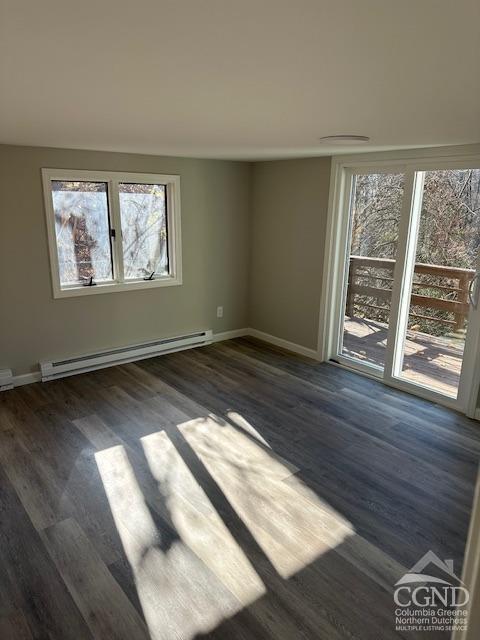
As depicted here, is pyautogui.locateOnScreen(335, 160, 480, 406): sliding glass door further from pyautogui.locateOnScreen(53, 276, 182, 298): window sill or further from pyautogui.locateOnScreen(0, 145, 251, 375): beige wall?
pyautogui.locateOnScreen(53, 276, 182, 298): window sill

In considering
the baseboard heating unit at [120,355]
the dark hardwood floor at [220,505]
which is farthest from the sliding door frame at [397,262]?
the baseboard heating unit at [120,355]

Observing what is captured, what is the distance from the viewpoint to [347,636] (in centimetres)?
178

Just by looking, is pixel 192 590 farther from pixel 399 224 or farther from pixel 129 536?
pixel 399 224

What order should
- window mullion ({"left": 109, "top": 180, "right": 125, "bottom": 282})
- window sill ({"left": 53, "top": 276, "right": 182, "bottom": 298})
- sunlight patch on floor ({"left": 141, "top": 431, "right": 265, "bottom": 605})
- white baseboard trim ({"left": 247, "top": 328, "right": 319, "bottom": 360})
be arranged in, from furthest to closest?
white baseboard trim ({"left": 247, "top": 328, "right": 319, "bottom": 360}) < window mullion ({"left": 109, "top": 180, "right": 125, "bottom": 282}) < window sill ({"left": 53, "top": 276, "right": 182, "bottom": 298}) < sunlight patch on floor ({"left": 141, "top": 431, "right": 265, "bottom": 605})

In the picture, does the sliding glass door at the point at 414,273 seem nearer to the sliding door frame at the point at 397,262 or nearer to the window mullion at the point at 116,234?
the sliding door frame at the point at 397,262

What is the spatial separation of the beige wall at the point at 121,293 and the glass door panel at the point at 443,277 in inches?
85.3

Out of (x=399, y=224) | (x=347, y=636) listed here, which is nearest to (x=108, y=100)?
(x=347, y=636)

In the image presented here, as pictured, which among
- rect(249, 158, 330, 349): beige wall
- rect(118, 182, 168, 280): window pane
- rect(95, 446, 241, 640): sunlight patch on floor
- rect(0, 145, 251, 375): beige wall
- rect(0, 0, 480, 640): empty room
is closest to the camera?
rect(0, 0, 480, 640): empty room

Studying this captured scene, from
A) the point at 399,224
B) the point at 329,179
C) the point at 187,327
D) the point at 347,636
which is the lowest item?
the point at 347,636

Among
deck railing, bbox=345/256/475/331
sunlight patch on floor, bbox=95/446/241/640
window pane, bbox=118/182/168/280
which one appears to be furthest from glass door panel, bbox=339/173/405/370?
sunlight patch on floor, bbox=95/446/241/640

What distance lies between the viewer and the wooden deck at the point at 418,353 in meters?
3.73

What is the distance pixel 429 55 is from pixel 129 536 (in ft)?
7.87

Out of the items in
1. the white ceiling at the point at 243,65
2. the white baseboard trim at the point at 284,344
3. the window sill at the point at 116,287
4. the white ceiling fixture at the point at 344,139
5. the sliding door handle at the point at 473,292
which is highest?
the white ceiling fixture at the point at 344,139

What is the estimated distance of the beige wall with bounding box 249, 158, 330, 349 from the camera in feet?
14.7
